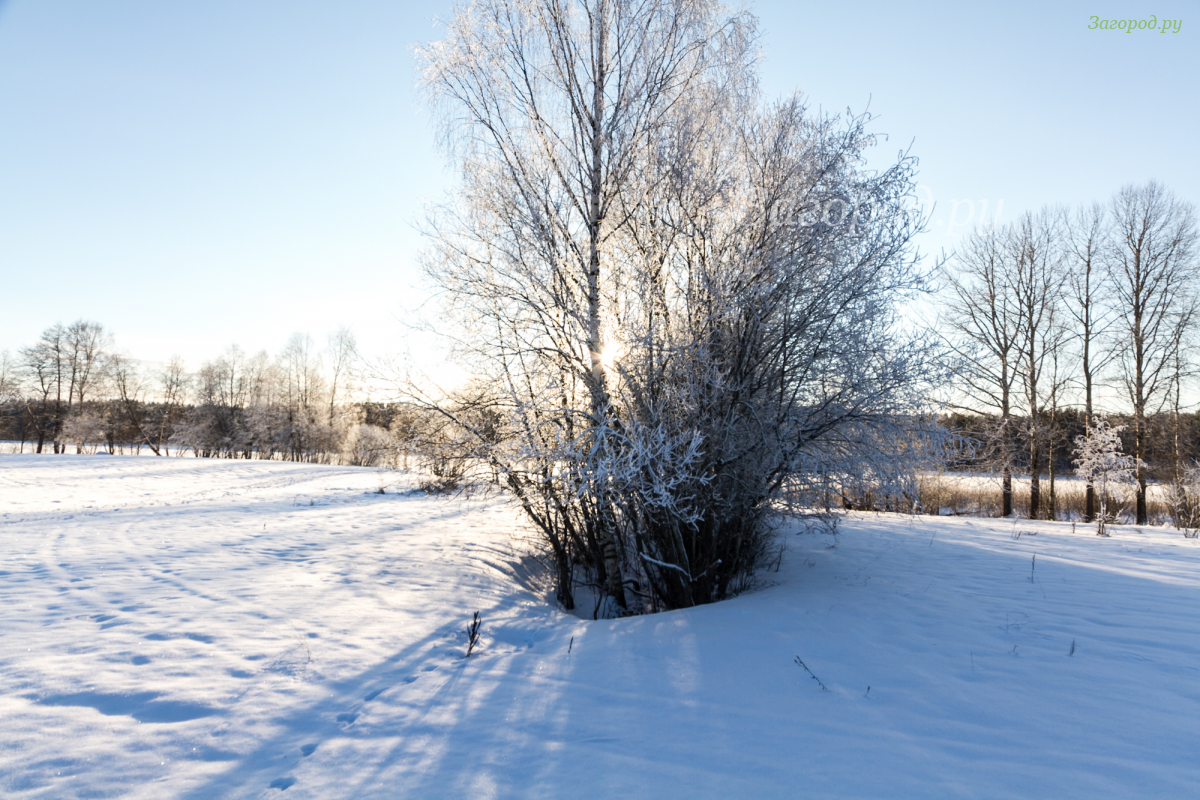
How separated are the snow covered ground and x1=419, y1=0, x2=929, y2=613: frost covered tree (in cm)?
135

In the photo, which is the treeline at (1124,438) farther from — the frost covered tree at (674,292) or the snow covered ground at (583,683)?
the frost covered tree at (674,292)

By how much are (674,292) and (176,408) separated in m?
59.5

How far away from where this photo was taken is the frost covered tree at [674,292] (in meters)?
5.69

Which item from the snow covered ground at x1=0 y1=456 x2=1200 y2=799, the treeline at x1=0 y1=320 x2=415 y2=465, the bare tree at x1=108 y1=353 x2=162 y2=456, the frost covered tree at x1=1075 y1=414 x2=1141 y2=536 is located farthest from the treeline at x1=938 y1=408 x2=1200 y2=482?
the bare tree at x1=108 y1=353 x2=162 y2=456

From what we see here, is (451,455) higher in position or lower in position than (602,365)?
lower

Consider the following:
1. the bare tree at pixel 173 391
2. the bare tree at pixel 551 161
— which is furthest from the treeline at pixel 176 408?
the bare tree at pixel 551 161

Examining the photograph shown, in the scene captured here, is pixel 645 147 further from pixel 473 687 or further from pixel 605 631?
pixel 473 687

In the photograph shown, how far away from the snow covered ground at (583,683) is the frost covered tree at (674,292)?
1.35 m

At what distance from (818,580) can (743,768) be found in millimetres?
4386

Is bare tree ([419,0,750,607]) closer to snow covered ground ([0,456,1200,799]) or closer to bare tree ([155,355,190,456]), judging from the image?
snow covered ground ([0,456,1200,799])

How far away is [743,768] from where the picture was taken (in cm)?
290

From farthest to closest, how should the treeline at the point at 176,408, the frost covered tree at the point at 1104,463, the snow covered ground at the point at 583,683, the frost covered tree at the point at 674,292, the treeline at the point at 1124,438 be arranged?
the treeline at the point at 176,408
the treeline at the point at 1124,438
the frost covered tree at the point at 1104,463
the frost covered tree at the point at 674,292
the snow covered ground at the point at 583,683

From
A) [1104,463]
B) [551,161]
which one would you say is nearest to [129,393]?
[551,161]

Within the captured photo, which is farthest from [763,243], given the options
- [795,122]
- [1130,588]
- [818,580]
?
Answer: [1130,588]
